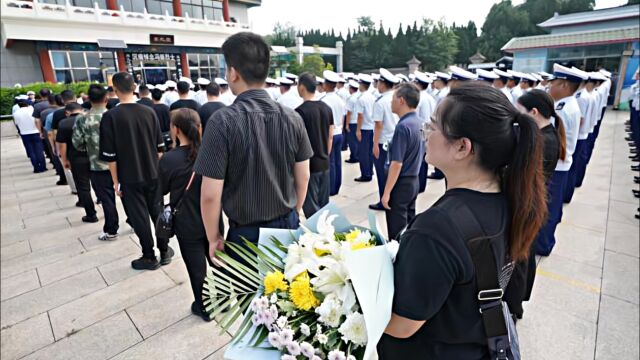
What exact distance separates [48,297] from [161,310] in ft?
4.08

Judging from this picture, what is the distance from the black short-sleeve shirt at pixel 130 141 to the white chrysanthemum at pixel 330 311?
319cm

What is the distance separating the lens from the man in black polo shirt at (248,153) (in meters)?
1.89

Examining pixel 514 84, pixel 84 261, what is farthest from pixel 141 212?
pixel 514 84

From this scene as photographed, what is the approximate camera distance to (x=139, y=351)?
Answer: 8.51ft

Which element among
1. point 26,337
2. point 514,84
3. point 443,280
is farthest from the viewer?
point 514,84

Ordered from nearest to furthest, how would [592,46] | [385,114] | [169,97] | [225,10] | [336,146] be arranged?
1. [385,114]
2. [336,146]
3. [169,97]
4. [592,46]
5. [225,10]

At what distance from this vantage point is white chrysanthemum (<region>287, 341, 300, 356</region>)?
41.8 inches

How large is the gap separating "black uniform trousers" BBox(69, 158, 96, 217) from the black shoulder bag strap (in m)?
5.26

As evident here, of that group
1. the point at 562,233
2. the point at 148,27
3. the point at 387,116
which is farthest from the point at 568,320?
the point at 148,27

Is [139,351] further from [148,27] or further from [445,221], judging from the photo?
[148,27]

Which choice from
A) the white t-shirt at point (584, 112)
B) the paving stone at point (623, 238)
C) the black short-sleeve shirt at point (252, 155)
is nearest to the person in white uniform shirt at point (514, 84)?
the white t-shirt at point (584, 112)

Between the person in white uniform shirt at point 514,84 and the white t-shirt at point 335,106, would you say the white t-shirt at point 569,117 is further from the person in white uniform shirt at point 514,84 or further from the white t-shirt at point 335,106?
the person in white uniform shirt at point 514,84

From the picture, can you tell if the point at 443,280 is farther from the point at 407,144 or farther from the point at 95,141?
the point at 95,141

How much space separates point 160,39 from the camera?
2481 cm
